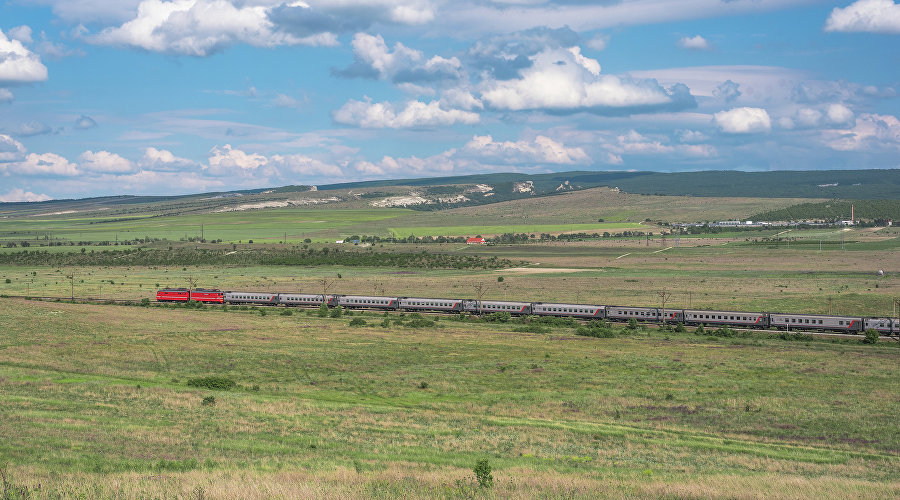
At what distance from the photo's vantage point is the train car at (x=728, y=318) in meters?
70.1

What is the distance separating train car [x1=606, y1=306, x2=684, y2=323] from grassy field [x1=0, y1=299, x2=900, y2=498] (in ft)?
27.1

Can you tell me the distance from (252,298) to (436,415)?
64.6 metres

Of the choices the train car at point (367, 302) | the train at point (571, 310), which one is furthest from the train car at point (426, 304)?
the train car at point (367, 302)

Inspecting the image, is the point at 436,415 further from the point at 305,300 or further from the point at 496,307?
the point at 305,300

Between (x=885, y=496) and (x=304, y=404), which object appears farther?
(x=304, y=404)

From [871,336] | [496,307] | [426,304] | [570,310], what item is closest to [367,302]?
[426,304]

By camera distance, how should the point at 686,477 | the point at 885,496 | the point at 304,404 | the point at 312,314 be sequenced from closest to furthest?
the point at 885,496 → the point at 686,477 → the point at 304,404 → the point at 312,314

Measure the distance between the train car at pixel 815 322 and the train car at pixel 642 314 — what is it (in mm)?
9025

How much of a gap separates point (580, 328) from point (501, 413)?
36.0 m

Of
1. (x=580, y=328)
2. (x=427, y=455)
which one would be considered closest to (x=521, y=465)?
(x=427, y=455)

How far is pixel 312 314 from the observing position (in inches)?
3314

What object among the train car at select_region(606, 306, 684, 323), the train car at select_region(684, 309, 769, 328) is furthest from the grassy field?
the train car at select_region(606, 306, 684, 323)

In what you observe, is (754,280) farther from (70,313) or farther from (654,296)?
(70,313)

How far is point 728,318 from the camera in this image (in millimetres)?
71062
